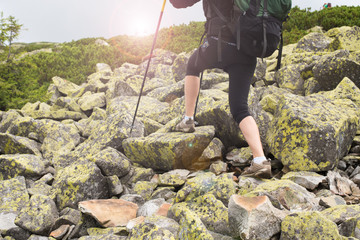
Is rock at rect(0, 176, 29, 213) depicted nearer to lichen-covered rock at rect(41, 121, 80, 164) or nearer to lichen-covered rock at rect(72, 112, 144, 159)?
lichen-covered rock at rect(72, 112, 144, 159)

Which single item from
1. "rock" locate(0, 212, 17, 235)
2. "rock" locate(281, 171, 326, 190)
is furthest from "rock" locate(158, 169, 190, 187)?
"rock" locate(0, 212, 17, 235)

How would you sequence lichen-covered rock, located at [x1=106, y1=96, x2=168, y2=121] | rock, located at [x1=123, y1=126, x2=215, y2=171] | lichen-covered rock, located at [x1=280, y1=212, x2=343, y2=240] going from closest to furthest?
lichen-covered rock, located at [x1=280, y1=212, x2=343, y2=240]
rock, located at [x1=123, y1=126, x2=215, y2=171]
lichen-covered rock, located at [x1=106, y1=96, x2=168, y2=121]

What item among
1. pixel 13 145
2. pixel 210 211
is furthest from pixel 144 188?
pixel 13 145

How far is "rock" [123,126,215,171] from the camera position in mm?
5098

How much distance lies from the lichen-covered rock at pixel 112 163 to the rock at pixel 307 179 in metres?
2.79

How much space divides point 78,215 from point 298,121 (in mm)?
3730

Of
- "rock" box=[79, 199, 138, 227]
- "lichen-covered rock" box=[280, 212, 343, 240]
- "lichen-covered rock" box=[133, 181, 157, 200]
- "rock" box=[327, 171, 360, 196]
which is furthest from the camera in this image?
"lichen-covered rock" box=[133, 181, 157, 200]

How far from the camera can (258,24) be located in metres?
3.57

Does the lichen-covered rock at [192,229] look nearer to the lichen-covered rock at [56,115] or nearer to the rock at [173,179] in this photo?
the rock at [173,179]

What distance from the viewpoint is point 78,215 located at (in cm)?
396

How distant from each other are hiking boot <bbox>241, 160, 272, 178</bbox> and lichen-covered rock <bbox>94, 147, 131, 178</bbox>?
223cm

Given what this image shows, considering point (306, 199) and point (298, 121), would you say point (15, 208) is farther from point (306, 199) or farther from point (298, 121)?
point (298, 121)

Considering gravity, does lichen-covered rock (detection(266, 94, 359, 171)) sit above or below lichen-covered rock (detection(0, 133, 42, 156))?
above

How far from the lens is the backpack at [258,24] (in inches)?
140
